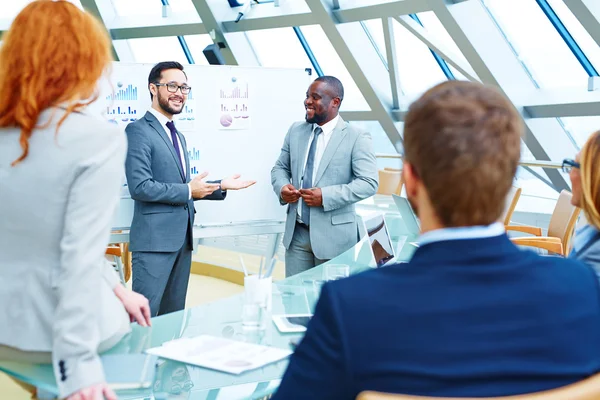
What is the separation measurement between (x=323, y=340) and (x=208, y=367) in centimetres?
88

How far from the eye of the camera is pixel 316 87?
12.7 ft

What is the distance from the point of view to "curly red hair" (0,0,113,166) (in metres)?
1.58

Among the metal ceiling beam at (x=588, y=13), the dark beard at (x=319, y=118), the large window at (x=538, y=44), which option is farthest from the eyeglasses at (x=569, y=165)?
the large window at (x=538, y=44)

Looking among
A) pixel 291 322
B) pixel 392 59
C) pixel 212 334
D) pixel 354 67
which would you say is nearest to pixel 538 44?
pixel 392 59

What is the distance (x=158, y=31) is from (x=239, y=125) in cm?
696

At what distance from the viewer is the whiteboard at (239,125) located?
14.4 feet

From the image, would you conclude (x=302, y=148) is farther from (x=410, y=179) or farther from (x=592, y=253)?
(x=410, y=179)

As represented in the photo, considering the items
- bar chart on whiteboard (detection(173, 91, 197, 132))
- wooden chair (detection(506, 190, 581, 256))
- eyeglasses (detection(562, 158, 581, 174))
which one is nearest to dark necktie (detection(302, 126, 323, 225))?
bar chart on whiteboard (detection(173, 91, 197, 132))

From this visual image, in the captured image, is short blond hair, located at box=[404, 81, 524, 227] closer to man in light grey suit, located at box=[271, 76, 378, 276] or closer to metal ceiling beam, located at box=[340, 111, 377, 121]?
man in light grey suit, located at box=[271, 76, 378, 276]

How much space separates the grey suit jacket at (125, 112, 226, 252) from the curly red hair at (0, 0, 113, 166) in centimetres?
180

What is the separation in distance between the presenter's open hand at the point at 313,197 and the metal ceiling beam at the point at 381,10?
435 centimetres

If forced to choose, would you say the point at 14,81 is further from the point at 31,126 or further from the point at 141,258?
the point at 141,258

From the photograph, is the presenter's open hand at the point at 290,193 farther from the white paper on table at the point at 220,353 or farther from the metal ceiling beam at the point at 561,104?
the metal ceiling beam at the point at 561,104

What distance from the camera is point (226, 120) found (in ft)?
14.8
